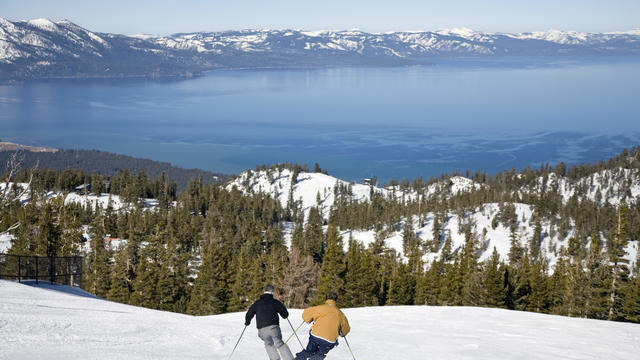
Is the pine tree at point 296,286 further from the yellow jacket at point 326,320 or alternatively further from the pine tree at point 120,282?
the yellow jacket at point 326,320

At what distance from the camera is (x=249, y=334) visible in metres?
19.9

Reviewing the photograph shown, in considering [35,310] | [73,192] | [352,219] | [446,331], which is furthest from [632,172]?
[35,310]

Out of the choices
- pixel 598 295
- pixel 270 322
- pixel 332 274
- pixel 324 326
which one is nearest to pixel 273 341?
pixel 270 322

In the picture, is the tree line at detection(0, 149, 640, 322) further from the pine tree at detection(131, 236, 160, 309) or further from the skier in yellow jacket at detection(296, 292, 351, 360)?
the skier in yellow jacket at detection(296, 292, 351, 360)

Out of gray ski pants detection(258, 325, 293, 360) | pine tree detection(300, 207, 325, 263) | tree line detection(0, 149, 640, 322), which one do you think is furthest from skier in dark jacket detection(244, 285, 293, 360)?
pine tree detection(300, 207, 325, 263)

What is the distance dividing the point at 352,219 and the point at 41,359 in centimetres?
12134

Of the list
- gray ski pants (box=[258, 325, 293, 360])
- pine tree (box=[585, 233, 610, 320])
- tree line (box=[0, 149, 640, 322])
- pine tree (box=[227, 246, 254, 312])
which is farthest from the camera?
pine tree (box=[227, 246, 254, 312])

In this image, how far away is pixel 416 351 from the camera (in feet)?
61.6

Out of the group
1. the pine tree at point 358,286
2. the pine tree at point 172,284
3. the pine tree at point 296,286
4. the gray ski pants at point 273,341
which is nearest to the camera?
the gray ski pants at point 273,341

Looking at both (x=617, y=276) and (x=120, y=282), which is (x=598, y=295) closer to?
(x=617, y=276)

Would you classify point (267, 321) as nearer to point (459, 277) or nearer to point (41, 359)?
point (41, 359)

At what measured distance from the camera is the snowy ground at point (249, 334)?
16484mm

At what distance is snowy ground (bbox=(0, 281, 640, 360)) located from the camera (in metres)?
16.5

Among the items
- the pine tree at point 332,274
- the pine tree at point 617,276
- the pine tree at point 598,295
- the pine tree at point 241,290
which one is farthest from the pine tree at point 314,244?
the pine tree at point 617,276
